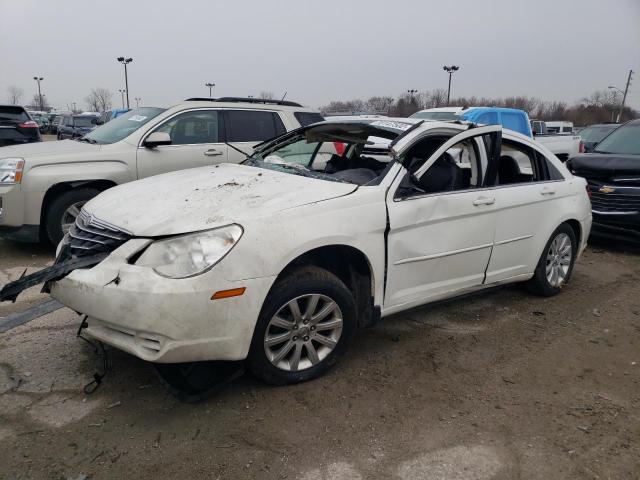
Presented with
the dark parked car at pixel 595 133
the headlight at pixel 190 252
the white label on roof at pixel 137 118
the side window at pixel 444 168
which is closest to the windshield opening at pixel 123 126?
the white label on roof at pixel 137 118

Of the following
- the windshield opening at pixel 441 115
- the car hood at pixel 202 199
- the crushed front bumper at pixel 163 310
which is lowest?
the crushed front bumper at pixel 163 310

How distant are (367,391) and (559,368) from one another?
144 cm

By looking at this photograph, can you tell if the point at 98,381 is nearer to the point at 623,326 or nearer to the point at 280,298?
the point at 280,298

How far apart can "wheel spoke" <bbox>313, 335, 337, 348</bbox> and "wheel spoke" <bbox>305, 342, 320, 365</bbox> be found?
5cm

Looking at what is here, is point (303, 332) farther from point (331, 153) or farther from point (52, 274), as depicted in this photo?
point (331, 153)

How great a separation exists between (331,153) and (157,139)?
2352 mm

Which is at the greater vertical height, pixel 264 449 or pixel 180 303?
pixel 180 303

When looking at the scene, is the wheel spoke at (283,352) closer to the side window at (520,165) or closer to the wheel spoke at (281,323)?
the wheel spoke at (281,323)

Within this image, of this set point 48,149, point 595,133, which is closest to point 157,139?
point 48,149

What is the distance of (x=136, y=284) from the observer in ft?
8.44

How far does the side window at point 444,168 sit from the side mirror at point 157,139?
3.19 meters

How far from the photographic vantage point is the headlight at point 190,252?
262cm

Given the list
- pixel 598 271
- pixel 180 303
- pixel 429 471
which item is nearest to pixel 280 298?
pixel 180 303

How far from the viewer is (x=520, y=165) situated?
15.1 ft
